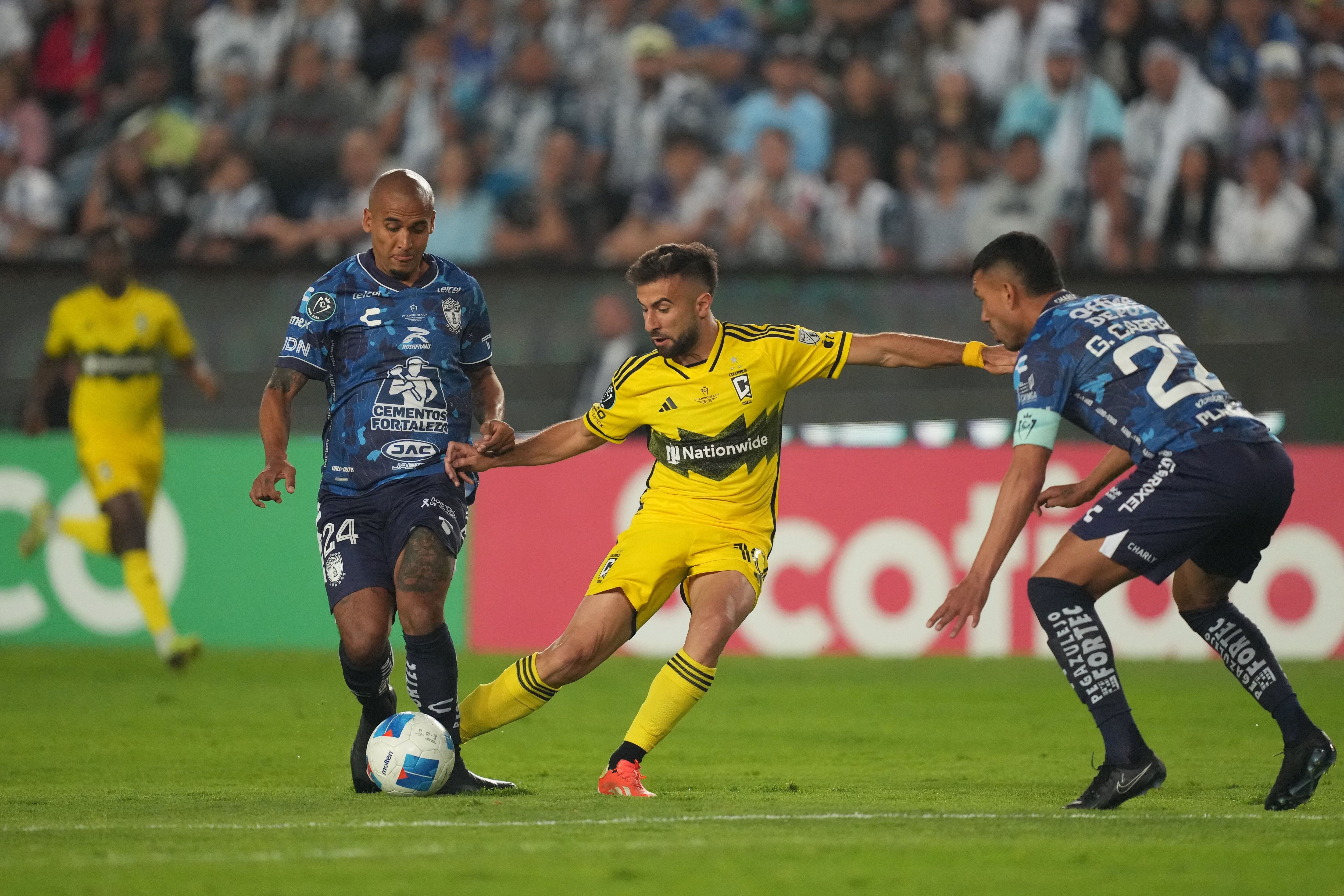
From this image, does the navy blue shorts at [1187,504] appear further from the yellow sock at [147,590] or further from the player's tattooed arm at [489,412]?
the yellow sock at [147,590]

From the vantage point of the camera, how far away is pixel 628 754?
6.14 metres

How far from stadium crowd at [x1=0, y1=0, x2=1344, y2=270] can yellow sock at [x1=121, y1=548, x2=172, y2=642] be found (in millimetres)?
2720

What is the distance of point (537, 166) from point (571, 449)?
25.3ft

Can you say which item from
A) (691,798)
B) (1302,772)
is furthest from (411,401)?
(1302,772)

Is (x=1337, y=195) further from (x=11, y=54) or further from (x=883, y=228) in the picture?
(x=11, y=54)

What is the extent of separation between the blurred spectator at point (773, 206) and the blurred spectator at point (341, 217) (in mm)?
2970

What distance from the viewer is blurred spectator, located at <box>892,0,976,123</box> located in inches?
552

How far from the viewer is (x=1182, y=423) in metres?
5.64

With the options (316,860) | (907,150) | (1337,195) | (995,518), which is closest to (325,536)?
(316,860)

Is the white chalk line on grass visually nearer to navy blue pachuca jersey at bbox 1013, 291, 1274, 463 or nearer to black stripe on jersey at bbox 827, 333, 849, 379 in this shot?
navy blue pachuca jersey at bbox 1013, 291, 1274, 463

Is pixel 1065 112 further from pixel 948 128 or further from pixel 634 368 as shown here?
pixel 634 368

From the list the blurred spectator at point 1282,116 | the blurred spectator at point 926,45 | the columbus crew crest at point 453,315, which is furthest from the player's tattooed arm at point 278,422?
the blurred spectator at point 1282,116

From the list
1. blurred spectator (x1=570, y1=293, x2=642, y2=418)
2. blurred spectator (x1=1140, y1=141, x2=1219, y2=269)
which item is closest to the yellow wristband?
blurred spectator (x1=570, y1=293, x2=642, y2=418)

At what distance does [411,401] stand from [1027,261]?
236 centimetres
